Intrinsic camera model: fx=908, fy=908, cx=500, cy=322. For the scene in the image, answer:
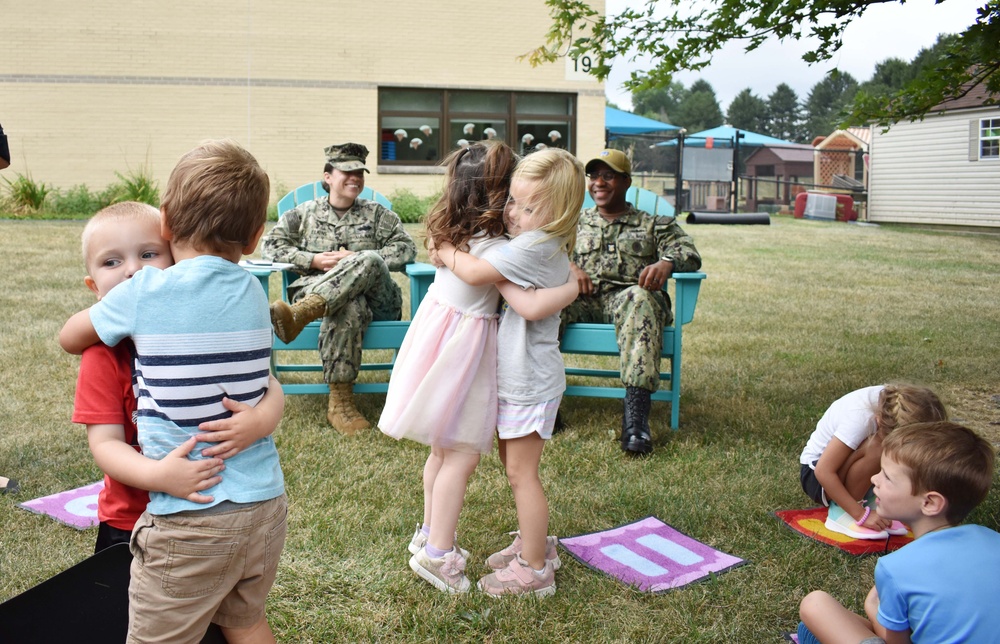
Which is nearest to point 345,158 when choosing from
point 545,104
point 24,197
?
point 24,197

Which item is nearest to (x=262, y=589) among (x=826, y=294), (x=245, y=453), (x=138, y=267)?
(x=245, y=453)

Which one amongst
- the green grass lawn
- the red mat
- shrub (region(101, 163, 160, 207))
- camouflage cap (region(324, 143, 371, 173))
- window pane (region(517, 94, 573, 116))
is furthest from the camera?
window pane (region(517, 94, 573, 116))

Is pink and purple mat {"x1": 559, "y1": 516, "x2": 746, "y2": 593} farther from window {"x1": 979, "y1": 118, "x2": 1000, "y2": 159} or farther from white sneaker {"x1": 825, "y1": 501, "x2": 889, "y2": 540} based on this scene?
window {"x1": 979, "y1": 118, "x2": 1000, "y2": 159}

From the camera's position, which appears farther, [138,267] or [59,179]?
[59,179]

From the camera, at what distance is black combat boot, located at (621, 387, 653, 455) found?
371 cm

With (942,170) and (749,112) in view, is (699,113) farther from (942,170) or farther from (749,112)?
(942,170)

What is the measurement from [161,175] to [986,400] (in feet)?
40.2

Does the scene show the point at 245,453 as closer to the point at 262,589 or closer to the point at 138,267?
the point at 262,589

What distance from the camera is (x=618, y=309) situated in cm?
403

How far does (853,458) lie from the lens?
9.56ft

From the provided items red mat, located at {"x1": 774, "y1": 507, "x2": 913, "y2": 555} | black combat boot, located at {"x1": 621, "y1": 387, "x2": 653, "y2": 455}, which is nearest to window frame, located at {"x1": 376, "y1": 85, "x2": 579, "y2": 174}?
black combat boot, located at {"x1": 621, "y1": 387, "x2": 653, "y2": 455}

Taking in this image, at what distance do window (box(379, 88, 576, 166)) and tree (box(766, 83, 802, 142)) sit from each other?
5845 cm

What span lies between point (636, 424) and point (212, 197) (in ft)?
8.44

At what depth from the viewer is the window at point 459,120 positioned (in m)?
14.6
